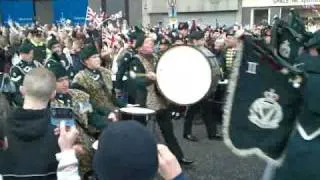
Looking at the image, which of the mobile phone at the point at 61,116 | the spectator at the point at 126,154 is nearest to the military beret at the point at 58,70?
the mobile phone at the point at 61,116

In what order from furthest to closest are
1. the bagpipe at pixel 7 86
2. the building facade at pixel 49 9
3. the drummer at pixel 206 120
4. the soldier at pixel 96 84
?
the building facade at pixel 49 9
the drummer at pixel 206 120
the bagpipe at pixel 7 86
the soldier at pixel 96 84

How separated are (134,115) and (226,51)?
4466mm

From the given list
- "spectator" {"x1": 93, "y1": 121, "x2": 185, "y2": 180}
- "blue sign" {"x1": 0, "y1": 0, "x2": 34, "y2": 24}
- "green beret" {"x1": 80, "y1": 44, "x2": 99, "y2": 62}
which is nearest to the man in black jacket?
"spectator" {"x1": 93, "y1": 121, "x2": 185, "y2": 180}

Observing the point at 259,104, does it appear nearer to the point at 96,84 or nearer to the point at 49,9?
the point at 96,84

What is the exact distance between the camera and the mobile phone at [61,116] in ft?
9.83

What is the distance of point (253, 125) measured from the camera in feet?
12.7

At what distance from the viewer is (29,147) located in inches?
115

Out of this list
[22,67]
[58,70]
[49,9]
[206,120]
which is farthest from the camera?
[49,9]

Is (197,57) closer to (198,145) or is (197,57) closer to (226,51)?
(198,145)

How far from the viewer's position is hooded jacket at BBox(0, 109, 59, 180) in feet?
9.52

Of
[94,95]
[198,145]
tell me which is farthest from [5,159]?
[198,145]

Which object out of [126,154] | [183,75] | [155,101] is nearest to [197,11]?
[183,75]

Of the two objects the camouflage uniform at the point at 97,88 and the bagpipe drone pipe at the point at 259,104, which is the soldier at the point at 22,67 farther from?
the bagpipe drone pipe at the point at 259,104

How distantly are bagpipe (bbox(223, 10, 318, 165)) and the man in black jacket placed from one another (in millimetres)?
1487
